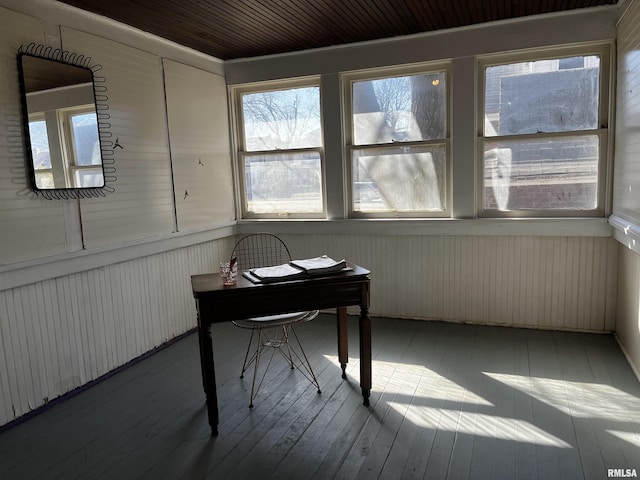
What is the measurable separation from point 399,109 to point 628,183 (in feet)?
6.33

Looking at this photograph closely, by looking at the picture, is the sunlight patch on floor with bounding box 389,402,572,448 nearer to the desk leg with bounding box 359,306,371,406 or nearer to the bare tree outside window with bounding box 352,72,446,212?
the desk leg with bounding box 359,306,371,406

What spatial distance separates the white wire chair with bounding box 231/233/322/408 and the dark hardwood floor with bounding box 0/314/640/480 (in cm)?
10

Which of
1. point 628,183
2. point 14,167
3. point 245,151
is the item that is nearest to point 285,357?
point 14,167

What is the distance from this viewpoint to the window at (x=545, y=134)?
3635 millimetres

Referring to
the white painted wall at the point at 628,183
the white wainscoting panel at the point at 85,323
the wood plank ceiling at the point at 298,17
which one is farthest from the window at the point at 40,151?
the white painted wall at the point at 628,183

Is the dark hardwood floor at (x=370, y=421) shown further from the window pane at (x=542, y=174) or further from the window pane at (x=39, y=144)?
the window pane at (x=39, y=144)

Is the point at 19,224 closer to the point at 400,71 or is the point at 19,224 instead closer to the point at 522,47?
the point at 400,71

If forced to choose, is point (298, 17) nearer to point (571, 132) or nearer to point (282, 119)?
point (282, 119)

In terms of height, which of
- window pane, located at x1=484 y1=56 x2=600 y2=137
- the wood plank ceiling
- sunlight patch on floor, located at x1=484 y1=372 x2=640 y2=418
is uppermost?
the wood plank ceiling

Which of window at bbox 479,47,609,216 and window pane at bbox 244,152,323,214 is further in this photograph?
window pane at bbox 244,152,323,214

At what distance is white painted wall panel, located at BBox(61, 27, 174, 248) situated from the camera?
3.20 meters

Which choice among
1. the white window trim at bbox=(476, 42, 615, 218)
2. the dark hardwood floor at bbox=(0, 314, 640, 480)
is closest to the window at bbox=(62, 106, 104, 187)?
the dark hardwood floor at bbox=(0, 314, 640, 480)

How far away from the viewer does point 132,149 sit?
11.5 feet

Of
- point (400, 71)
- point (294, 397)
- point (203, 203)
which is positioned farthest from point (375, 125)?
point (294, 397)
